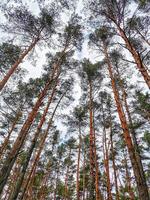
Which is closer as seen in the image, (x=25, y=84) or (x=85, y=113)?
(x=25, y=84)

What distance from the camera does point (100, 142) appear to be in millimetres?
18016

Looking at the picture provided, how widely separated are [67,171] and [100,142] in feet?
27.6

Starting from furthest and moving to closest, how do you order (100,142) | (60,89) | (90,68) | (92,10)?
(100,142) < (90,68) < (60,89) < (92,10)

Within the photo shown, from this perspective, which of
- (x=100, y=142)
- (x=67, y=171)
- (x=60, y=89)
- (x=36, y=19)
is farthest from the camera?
(x=67, y=171)

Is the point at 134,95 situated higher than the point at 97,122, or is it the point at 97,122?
the point at 134,95

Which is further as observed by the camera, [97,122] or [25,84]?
[97,122]

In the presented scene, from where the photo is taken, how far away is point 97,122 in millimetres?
17203

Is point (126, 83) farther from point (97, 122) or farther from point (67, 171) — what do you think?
point (67, 171)

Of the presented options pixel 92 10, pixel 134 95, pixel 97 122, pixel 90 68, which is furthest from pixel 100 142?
pixel 92 10

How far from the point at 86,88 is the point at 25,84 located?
4.94 meters

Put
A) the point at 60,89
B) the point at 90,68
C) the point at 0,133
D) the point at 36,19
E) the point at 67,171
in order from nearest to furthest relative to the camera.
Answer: the point at 36,19, the point at 60,89, the point at 90,68, the point at 0,133, the point at 67,171

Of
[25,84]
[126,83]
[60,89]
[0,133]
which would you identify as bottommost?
[0,133]

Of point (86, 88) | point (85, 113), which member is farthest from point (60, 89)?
point (85, 113)

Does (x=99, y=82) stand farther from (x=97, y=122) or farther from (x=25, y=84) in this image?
(x=25, y=84)
